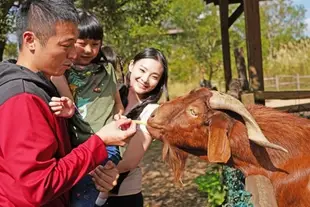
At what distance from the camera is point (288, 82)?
27984 millimetres

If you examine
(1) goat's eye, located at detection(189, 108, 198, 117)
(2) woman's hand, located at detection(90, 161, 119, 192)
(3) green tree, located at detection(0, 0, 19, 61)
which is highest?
(3) green tree, located at detection(0, 0, 19, 61)

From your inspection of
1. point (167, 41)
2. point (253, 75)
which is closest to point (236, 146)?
point (253, 75)

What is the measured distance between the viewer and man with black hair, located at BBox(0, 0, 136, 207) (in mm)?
1626

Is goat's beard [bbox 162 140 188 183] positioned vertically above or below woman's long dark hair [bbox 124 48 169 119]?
below

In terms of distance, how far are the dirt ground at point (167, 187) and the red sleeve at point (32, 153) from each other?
4.41 meters

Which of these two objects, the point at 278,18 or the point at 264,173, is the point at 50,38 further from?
the point at 278,18

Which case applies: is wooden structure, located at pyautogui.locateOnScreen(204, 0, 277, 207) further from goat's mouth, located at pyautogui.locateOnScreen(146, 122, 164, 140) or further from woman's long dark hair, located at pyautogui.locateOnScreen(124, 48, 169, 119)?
woman's long dark hair, located at pyautogui.locateOnScreen(124, 48, 169, 119)

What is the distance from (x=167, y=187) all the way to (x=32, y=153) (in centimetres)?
666

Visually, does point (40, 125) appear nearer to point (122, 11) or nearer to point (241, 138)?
point (241, 138)

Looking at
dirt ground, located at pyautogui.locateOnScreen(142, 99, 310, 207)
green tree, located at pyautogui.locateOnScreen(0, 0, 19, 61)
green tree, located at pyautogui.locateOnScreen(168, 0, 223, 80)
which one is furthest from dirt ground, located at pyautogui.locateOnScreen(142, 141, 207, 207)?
green tree, located at pyautogui.locateOnScreen(168, 0, 223, 80)

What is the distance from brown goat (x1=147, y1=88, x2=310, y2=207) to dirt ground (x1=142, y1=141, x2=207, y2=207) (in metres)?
3.28

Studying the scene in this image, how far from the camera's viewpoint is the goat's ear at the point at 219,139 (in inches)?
103

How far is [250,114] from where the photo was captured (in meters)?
2.69

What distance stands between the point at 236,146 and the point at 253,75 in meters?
4.60
